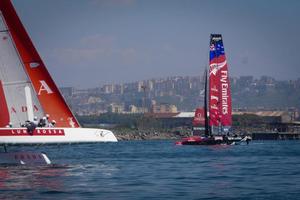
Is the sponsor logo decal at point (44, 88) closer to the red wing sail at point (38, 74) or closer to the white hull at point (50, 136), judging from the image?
the red wing sail at point (38, 74)

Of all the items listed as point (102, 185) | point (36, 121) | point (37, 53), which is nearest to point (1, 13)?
point (37, 53)

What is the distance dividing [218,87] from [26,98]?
57.7 m

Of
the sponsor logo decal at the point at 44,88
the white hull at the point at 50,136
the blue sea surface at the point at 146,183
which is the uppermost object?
the sponsor logo decal at the point at 44,88

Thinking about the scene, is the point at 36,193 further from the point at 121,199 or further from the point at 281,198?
the point at 281,198

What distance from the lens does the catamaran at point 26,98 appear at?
41.9m

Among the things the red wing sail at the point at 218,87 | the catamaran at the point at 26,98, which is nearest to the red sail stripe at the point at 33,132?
the catamaran at the point at 26,98

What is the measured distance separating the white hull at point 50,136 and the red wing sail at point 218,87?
56627 mm

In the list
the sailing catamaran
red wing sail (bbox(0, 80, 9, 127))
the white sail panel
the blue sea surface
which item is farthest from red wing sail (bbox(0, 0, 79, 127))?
the sailing catamaran

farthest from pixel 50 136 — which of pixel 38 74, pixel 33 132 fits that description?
pixel 38 74

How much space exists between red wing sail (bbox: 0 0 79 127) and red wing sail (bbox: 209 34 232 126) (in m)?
55.7

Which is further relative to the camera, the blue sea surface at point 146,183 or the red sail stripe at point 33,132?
the red sail stripe at point 33,132

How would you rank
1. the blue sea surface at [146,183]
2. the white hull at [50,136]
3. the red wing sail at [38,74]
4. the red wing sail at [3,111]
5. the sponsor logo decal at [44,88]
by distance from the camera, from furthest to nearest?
1. the sponsor logo decal at [44,88]
2. the red wing sail at [38,74]
3. the red wing sail at [3,111]
4. the white hull at [50,136]
5. the blue sea surface at [146,183]

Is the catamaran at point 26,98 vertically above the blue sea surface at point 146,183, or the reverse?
the catamaran at point 26,98

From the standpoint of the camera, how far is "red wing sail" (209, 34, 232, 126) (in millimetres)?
98438
